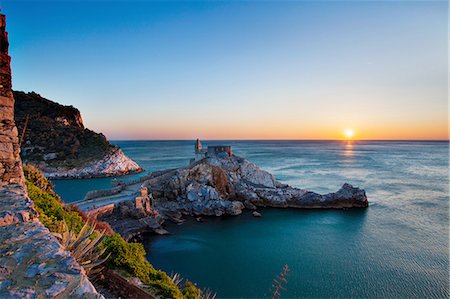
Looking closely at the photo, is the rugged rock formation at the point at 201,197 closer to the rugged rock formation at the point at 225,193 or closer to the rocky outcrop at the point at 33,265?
the rugged rock formation at the point at 225,193

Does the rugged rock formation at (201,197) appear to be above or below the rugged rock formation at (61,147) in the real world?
below

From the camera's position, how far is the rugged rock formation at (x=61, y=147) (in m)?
41.5

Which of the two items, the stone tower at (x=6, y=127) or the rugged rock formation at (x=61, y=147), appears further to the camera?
the rugged rock formation at (x=61, y=147)

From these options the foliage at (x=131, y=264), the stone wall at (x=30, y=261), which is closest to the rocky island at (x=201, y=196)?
the foliage at (x=131, y=264)

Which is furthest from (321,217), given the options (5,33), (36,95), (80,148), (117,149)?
(36,95)

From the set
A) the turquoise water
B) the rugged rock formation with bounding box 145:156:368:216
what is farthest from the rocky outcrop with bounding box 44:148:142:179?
the rugged rock formation with bounding box 145:156:368:216

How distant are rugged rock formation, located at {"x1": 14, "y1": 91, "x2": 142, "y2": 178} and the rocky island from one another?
64.1 feet

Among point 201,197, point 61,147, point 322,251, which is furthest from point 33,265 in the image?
point 61,147

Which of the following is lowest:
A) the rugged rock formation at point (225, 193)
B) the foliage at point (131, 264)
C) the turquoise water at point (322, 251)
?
the turquoise water at point (322, 251)

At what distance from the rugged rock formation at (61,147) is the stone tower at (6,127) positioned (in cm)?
3972

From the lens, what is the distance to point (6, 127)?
4.87m

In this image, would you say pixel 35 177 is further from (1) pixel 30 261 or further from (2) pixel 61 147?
(2) pixel 61 147

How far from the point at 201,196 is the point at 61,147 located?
32.6 m

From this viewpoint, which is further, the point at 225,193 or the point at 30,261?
the point at 225,193
